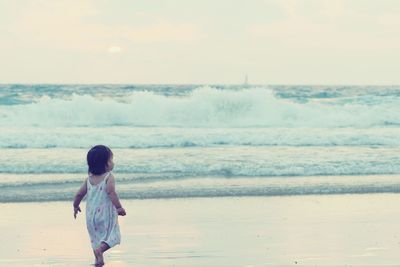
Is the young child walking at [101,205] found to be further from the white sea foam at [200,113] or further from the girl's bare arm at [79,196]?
the white sea foam at [200,113]

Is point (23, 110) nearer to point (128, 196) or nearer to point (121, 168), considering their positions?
point (121, 168)

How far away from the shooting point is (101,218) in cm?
743

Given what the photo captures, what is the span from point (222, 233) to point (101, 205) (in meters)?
2.34

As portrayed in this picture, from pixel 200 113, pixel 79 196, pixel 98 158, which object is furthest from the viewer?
pixel 200 113

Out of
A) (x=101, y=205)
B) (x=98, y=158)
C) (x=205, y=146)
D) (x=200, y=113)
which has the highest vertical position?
(x=98, y=158)

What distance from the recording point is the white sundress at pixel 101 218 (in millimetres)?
7402

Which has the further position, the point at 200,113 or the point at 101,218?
the point at 200,113

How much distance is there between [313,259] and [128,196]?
4878 mm

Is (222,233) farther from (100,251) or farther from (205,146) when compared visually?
(205,146)

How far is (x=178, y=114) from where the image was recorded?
33281 mm

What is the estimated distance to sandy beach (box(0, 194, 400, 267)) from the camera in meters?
8.16

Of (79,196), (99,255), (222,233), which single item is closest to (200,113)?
(222,233)

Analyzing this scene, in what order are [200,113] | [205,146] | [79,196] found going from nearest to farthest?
[79,196], [205,146], [200,113]

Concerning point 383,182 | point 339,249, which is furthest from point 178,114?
point 339,249
